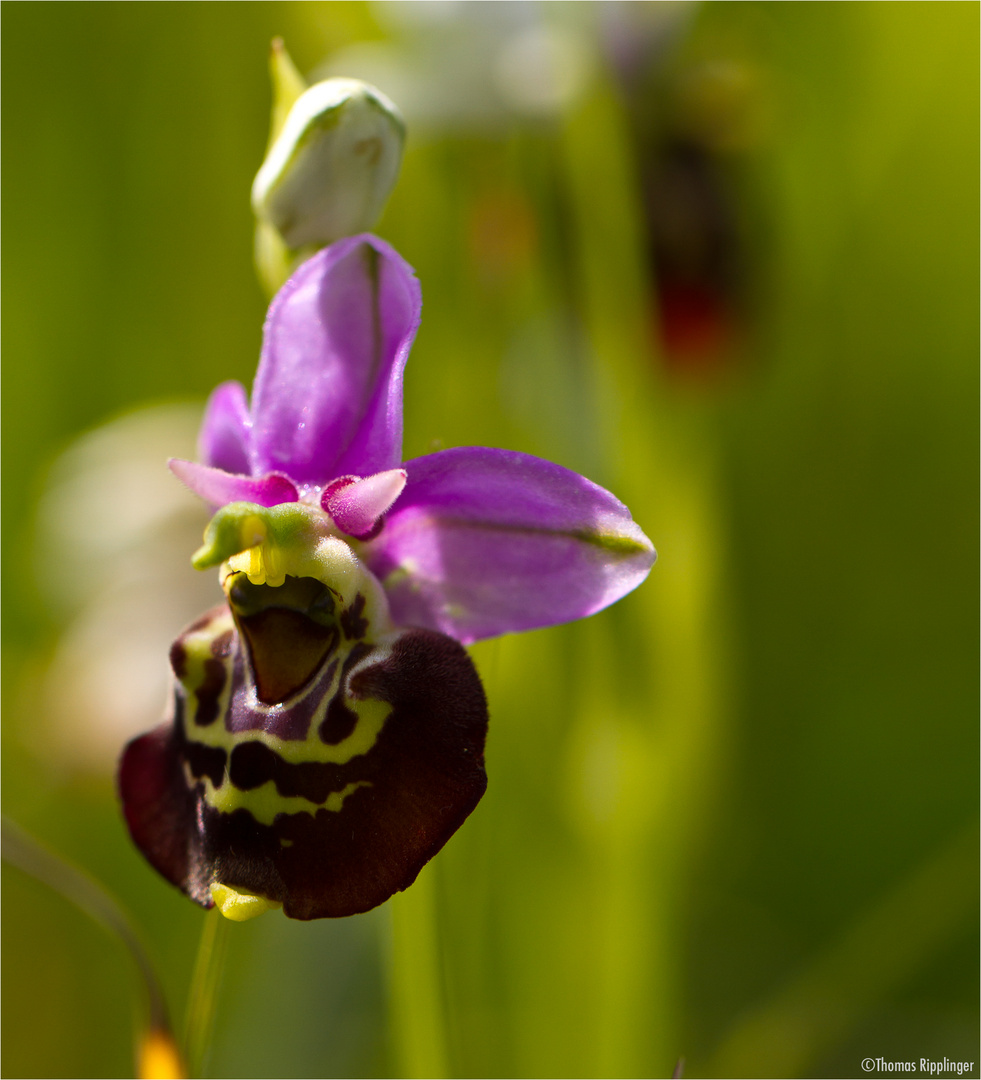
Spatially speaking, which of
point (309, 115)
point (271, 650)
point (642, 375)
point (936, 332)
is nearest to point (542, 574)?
point (271, 650)

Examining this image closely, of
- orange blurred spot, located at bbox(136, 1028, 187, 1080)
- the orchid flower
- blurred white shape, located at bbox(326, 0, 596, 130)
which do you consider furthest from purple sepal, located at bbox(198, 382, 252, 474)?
blurred white shape, located at bbox(326, 0, 596, 130)

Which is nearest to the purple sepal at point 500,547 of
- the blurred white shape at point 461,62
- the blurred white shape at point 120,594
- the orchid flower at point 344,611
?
the orchid flower at point 344,611

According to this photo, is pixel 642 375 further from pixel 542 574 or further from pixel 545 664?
pixel 542 574

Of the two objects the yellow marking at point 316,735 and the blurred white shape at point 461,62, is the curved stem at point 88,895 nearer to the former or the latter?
the yellow marking at point 316,735

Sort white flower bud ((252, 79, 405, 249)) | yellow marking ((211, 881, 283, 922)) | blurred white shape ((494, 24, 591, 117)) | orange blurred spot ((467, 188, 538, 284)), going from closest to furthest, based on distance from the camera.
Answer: yellow marking ((211, 881, 283, 922)), white flower bud ((252, 79, 405, 249)), blurred white shape ((494, 24, 591, 117)), orange blurred spot ((467, 188, 538, 284))

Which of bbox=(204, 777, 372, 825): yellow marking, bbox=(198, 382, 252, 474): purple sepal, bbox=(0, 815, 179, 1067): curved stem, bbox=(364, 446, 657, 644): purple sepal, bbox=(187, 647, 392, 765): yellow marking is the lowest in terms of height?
bbox=(0, 815, 179, 1067): curved stem

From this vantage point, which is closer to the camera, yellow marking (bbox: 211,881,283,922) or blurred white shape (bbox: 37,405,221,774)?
yellow marking (bbox: 211,881,283,922)

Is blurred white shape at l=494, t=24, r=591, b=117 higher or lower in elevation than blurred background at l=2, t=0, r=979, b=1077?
higher

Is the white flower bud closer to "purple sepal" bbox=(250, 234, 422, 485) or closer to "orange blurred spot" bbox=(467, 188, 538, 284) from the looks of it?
"purple sepal" bbox=(250, 234, 422, 485)

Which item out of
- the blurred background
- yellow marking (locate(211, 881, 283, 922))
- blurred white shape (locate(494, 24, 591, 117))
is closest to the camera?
yellow marking (locate(211, 881, 283, 922))
